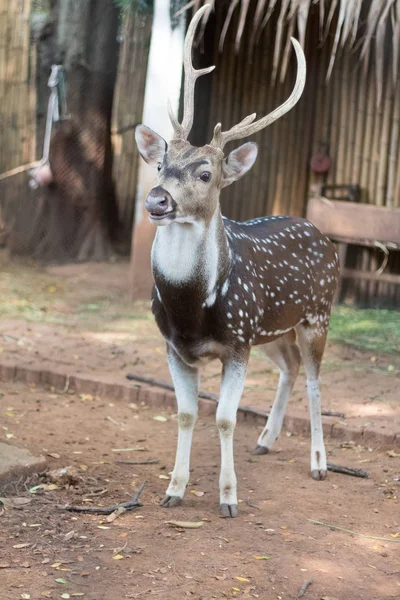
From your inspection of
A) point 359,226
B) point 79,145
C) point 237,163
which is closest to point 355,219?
point 359,226

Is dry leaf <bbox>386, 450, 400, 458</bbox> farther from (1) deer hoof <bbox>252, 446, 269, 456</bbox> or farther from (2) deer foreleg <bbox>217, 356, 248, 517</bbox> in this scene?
(2) deer foreleg <bbox>217, 356, 248, 517</bbox>

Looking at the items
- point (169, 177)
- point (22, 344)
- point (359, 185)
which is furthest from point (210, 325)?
point (359, 185)

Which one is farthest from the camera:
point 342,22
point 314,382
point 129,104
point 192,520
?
point 129,104

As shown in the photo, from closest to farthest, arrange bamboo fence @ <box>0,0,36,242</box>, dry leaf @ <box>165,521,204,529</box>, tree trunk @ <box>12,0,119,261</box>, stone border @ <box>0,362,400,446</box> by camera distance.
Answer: dry leaf @ <box>165,521,204,529</box> → stone border @ <box>0,362,400,446</box> → tree trunk @ <box>12,0,119,261</box> → bamboo fence @ <box>0,0,36,242</box>

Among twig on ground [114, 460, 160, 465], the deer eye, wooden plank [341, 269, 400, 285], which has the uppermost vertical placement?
the deer eye

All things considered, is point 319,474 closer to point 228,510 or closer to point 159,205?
point 228,510

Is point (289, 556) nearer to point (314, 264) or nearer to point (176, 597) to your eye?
point (176, 597)

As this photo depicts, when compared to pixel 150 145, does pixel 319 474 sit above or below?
below

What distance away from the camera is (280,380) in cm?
543

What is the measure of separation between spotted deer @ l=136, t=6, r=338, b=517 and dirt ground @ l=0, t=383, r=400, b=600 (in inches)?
10.2

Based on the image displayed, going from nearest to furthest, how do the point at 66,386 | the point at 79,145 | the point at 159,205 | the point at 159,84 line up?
the point at 159,205 → the point at 66,386 → the point at 159,84 → the point at 79,145

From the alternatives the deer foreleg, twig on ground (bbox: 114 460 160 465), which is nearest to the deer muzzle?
the deer foreleg

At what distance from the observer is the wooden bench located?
888 centimetres

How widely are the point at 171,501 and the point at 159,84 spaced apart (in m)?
5.38
